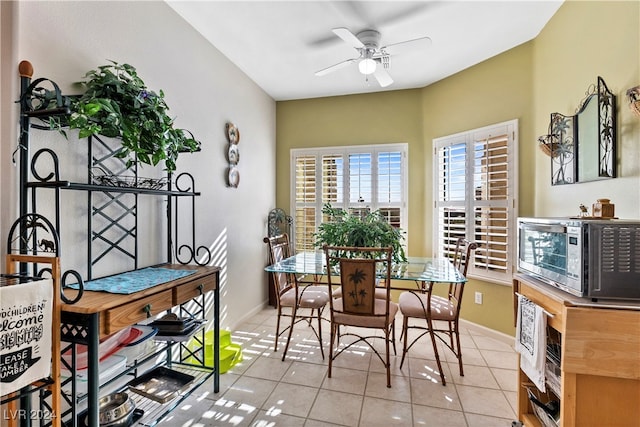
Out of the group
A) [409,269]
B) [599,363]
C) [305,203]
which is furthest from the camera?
[305,203]

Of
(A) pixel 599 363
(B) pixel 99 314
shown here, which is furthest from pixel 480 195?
(B) pixel 99 314

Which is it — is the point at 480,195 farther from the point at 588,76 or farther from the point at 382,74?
the point at 382,74

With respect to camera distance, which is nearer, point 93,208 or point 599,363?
point 599,363

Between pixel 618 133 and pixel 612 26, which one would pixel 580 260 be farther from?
pixel 612 26

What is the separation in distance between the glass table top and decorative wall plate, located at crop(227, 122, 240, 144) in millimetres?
1354

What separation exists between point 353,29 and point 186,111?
156 centimetres

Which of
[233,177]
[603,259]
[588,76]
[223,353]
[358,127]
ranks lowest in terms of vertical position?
[223,353]

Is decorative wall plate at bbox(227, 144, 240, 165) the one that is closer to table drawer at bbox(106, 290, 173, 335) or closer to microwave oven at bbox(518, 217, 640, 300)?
table drawer at bbox(106, 290, 173, 335)

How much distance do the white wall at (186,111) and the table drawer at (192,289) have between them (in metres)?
0.49

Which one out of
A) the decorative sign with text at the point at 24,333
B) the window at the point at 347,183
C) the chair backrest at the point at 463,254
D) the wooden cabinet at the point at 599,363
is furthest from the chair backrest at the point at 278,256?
the wooden cabinet at the point at 599,363

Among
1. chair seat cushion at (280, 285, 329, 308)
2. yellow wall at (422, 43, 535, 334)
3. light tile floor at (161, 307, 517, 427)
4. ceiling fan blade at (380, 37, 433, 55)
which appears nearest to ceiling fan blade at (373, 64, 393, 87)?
ceiling fan blade at (380, 37, 433, 55)

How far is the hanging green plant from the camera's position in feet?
4.65

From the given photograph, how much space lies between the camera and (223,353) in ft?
8.17

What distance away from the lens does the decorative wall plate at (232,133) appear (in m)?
3.13
